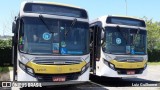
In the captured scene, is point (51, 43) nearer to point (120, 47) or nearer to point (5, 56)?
point (120, 47)

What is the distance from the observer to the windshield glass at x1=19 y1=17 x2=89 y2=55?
9.83 meters

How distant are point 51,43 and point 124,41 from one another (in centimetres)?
435

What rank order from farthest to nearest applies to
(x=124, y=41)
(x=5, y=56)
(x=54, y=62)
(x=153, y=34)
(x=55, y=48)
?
(x=153, y=34) → (x=5, y=56) → (x=124, y=41) → (x=55, y=48) → (x=54, y=62)

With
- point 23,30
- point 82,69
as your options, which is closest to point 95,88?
point 82,69

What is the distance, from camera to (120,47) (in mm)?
13164

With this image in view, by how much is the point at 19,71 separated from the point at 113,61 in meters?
4.59

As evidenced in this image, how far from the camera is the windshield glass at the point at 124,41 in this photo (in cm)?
1305

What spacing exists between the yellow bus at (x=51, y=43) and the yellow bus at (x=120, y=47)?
7.57 ft

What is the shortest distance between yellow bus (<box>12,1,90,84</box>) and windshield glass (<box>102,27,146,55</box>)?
238 cm

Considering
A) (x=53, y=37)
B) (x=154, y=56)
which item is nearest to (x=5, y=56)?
(x=53, y=37)

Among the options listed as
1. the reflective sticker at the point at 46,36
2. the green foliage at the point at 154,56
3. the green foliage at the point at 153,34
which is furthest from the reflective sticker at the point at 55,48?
the green foliage at the point at 153,34

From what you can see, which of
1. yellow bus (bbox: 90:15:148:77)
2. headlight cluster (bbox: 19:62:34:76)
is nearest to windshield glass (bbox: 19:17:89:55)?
headlight cluster (bbox: 19:62:34:76)

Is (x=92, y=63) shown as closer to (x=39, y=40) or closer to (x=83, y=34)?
(x=83, y=34)

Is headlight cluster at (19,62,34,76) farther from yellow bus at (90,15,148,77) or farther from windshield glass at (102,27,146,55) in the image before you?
windshield glass at (102,27,146,55)
